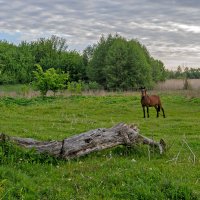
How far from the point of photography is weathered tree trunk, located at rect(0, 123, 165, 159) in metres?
8.13

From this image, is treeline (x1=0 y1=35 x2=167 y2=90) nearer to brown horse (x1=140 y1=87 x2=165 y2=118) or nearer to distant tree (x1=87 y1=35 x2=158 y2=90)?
distant tree (x1=87 y1=35 x2=158 y2=90)

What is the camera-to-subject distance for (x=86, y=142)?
8461 millimetres

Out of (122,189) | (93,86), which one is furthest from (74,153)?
(93,86)

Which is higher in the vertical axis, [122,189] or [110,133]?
[110,133]

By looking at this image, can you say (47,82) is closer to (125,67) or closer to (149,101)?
(149,101)

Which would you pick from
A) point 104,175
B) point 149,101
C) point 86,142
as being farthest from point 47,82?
point 104,175

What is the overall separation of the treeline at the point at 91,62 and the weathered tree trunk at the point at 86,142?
3819 centimetres

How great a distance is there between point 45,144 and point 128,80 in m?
49.3

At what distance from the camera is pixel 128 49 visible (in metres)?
57.8

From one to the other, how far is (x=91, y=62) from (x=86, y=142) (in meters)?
54.9

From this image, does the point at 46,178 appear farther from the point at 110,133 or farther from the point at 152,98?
the point at 152,98

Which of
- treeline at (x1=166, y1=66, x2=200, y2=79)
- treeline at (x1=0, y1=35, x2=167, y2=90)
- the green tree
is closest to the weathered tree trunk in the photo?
the green tree

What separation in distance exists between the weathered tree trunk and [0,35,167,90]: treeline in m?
38.2

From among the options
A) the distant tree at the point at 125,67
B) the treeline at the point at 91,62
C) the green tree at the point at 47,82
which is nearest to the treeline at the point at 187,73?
the treeline at the point at 91,62
